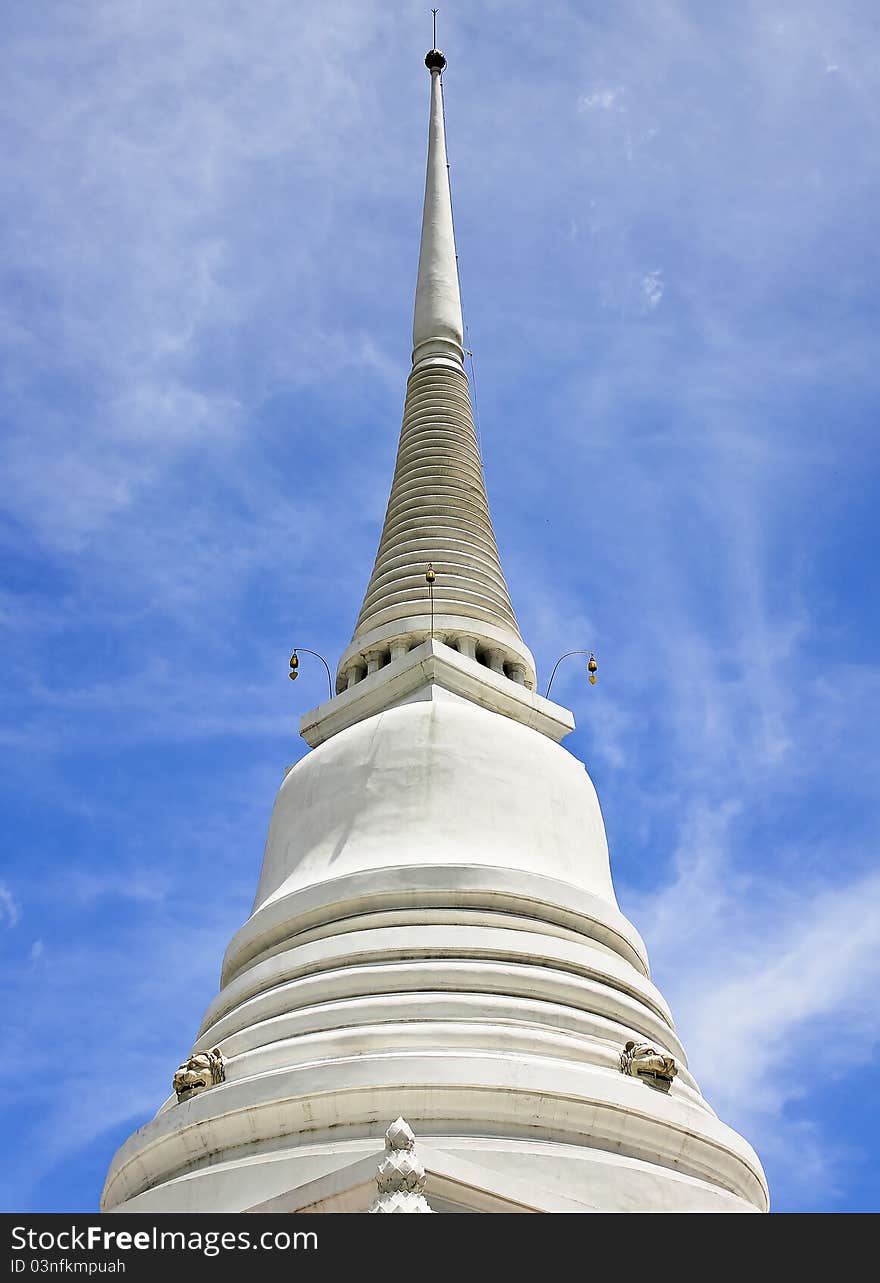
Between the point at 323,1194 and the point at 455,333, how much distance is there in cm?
1818

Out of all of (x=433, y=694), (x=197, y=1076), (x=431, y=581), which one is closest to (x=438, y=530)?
(x=431, y=581)

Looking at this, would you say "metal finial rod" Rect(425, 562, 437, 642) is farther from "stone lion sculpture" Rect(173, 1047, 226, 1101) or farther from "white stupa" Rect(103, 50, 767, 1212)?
"stone lion sculpture" Rect(173, 1047, 226, 1101)

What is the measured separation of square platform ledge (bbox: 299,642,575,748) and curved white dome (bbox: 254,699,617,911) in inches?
25.0

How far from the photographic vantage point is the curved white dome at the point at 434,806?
1909 cm

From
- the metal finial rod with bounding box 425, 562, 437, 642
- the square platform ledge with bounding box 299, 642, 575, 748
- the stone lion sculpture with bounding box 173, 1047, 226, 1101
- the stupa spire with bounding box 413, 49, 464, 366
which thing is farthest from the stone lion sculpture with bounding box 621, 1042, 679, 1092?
the stupa spire with bounding box 413, 49, 464, 366

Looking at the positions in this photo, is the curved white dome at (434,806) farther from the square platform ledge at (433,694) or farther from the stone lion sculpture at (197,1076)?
the stone lion sculpture at (197,1076)

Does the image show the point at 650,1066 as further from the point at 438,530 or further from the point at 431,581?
the point at 438,530

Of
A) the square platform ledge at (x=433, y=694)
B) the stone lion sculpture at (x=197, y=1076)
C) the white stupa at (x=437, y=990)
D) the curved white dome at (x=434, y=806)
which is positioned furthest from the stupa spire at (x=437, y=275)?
the stone lion sculpture at (x=197, y=1076)

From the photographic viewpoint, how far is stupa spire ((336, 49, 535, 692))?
2303 centimetres

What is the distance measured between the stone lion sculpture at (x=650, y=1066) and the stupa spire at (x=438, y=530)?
24.9 ft

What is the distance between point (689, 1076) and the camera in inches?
712
